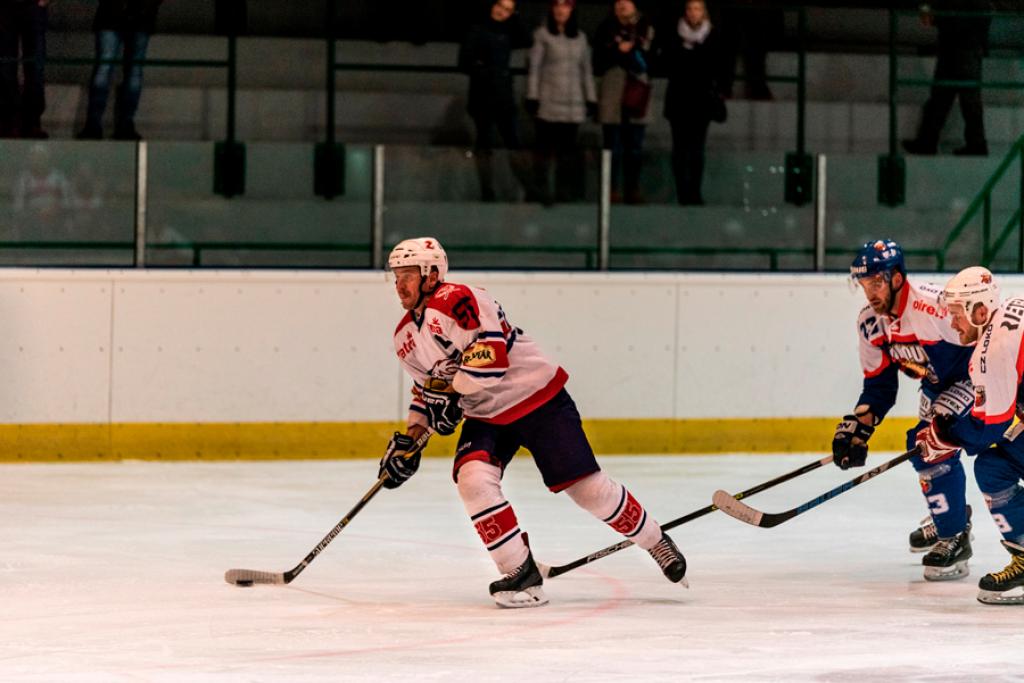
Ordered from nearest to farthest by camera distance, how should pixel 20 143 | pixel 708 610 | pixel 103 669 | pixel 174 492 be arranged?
pixel 103 669, pixel 708 610, pixel 174 492, pixel 20 143

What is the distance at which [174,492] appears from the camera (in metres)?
7.36

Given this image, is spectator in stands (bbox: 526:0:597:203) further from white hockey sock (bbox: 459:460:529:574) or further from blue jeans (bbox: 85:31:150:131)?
white hockey sock (bbox: 459:460:529:574)

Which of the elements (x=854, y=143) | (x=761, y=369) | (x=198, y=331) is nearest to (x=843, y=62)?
(x=854, y=143)

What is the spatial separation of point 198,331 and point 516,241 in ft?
5.28

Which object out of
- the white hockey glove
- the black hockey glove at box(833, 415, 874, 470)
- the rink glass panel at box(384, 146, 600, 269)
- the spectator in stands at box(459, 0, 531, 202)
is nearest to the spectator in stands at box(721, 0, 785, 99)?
the spectator in stands at box(459, 0, 531, 202)

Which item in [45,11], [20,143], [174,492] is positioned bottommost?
[174,492]

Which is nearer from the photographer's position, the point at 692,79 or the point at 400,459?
the point at 400,459

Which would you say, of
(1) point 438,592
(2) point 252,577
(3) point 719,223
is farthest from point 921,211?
(2) point 252,577

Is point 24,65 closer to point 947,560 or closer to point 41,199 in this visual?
point 41,199

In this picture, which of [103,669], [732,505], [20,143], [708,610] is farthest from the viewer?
[20,143]

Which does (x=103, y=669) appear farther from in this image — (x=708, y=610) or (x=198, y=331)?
(x=198, y=331)

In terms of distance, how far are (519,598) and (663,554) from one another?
48 centimetres

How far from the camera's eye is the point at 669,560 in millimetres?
5133

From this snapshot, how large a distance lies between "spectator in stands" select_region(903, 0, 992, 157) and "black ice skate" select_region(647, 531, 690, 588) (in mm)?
5032
